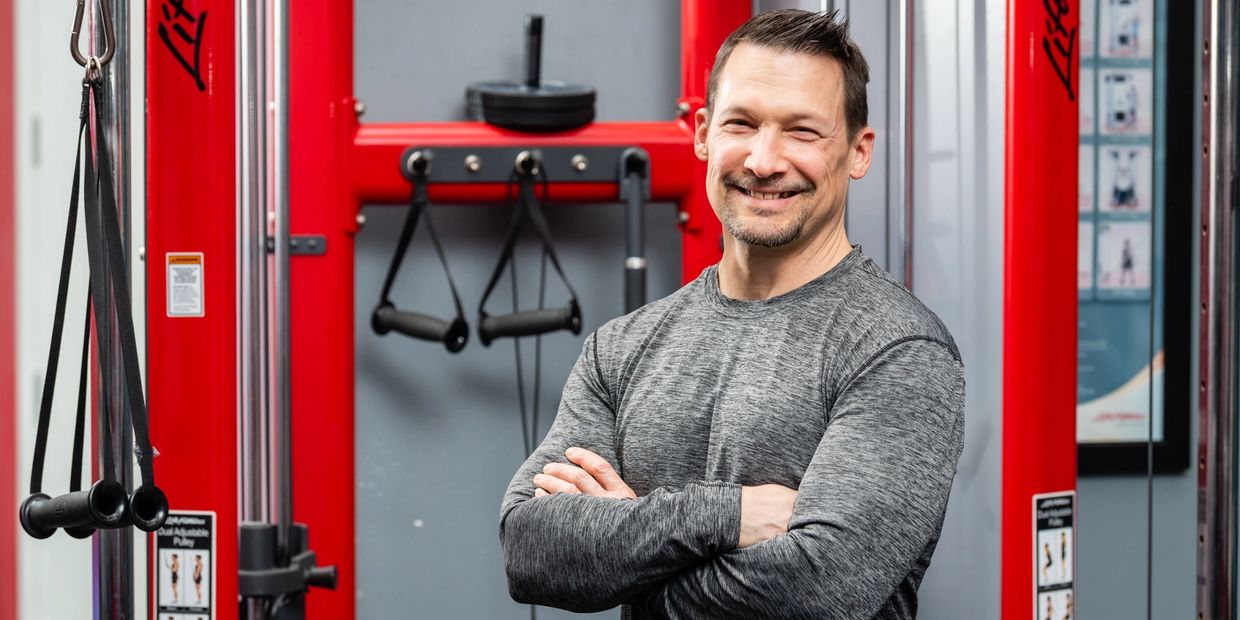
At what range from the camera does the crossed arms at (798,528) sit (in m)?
1.15

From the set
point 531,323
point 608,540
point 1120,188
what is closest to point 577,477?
point 608,540

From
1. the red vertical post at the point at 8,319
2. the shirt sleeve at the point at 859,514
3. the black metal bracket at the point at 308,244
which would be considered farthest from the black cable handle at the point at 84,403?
the black metal bracket at the point at 308,244

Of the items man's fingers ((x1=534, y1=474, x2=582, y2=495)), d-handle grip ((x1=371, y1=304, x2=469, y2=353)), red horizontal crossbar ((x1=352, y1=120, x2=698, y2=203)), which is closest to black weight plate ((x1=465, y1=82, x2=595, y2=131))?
red horizontal crossbar ((x1=352, y1=120, x2=698, y2=203))

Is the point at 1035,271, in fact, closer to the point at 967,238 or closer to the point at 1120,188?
the point at 967,238

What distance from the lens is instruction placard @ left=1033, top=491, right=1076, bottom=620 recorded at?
62.8 inches

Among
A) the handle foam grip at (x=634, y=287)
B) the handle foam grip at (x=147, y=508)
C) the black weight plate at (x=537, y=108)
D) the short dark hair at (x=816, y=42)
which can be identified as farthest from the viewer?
the black weight plate at (x=537, y=108)

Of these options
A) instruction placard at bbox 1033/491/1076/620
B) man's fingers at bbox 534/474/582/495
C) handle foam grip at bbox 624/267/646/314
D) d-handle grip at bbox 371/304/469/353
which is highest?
handle foam grip at bbox 624/267/646/314

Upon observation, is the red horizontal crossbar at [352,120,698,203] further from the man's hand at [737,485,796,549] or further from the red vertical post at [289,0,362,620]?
the man's hand at [737,485,796,549]

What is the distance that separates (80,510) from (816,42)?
98 cm

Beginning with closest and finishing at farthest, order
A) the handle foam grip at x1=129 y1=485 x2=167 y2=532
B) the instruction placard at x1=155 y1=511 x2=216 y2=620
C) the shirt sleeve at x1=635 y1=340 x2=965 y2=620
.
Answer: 1. the shirt sleeve at x1=635 y1=340 x2=965 y2=620
2. the handle foam grip at x1=129 y1=485 x2=167 y2=532
3. the instruction placard at x1=155 y1=511 x2=216 y2=620

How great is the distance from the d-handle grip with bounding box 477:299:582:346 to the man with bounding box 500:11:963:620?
780mm

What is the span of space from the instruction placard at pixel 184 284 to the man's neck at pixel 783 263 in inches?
31.2

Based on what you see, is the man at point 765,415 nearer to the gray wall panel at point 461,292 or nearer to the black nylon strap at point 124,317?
the black nylon strap at point 124,317

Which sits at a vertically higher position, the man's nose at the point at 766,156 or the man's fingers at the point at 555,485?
the man's nose at the point at 766,156
